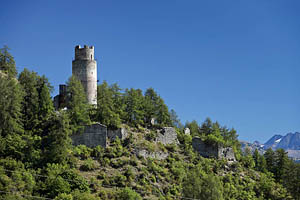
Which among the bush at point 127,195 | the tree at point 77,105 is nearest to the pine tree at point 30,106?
the tree at point 77,105

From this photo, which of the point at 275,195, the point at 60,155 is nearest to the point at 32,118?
the point at 60,155

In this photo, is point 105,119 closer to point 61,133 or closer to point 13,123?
point 61,133

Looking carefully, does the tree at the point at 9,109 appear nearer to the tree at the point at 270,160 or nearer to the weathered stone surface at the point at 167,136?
the weathered stone surface at the point at 167,136

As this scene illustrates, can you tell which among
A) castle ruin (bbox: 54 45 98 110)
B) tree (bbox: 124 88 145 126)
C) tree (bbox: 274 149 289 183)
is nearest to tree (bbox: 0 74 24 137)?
castle ruin (bbox: 54 45 98 110)

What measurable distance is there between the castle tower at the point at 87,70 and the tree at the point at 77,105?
113 centimetres

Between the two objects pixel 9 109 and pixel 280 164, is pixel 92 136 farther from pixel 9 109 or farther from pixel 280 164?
pixel 280 164

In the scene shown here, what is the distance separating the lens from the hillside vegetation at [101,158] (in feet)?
155

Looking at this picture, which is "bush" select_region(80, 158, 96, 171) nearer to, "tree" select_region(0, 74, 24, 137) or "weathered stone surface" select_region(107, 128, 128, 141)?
"weathered stone surface" select_region(107, 128, 128, 141)

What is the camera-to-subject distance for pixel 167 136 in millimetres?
63500

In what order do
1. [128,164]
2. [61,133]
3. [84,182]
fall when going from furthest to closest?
1. [128,164]
2. [61,133]
3. [84,182]

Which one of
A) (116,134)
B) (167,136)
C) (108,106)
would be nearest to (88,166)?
(116,134)

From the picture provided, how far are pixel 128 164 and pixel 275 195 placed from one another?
2144cm

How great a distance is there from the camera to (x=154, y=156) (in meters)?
59.1

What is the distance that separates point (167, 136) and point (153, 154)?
5188 mm
